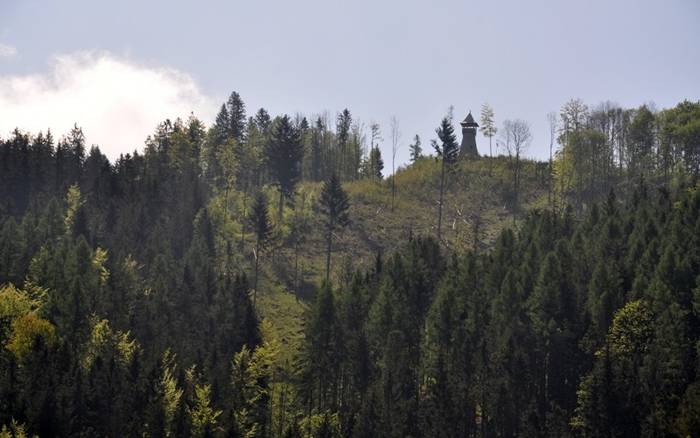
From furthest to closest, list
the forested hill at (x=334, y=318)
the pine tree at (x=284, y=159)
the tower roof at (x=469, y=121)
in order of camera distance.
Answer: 1. the tower roof at (x=469, y=121)
2. the pine tree at (x=284, y=159)
3. the forested hill at (x=334, y=318)

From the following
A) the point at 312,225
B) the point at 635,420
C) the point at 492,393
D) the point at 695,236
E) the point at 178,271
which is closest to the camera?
the point at 635,420

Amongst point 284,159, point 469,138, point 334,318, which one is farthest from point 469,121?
point 334,318

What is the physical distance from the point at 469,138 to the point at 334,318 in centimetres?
8035

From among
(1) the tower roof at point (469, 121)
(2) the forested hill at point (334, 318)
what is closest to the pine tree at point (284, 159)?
(2) the forested hill at point (334, 318)

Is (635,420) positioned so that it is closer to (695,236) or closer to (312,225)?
(695,236)

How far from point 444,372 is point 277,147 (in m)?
70.3

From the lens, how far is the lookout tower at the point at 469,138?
163 meters

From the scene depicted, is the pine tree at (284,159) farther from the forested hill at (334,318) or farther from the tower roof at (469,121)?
the tower roof at (469,121)

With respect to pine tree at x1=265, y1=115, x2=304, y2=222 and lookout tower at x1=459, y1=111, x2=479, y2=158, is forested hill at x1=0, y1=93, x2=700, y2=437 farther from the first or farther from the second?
lookout tower at x1=459, y1=111, x2=479, y2=158

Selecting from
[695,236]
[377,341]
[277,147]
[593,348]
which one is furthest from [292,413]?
[277,147]

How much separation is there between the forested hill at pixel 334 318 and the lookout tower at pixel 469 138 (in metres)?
28.9

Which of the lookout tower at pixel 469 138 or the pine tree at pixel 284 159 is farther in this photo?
the lookout tower at pixel 469 138

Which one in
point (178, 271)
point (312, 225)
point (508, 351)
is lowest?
point (508, 351)

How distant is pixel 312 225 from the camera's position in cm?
13688
